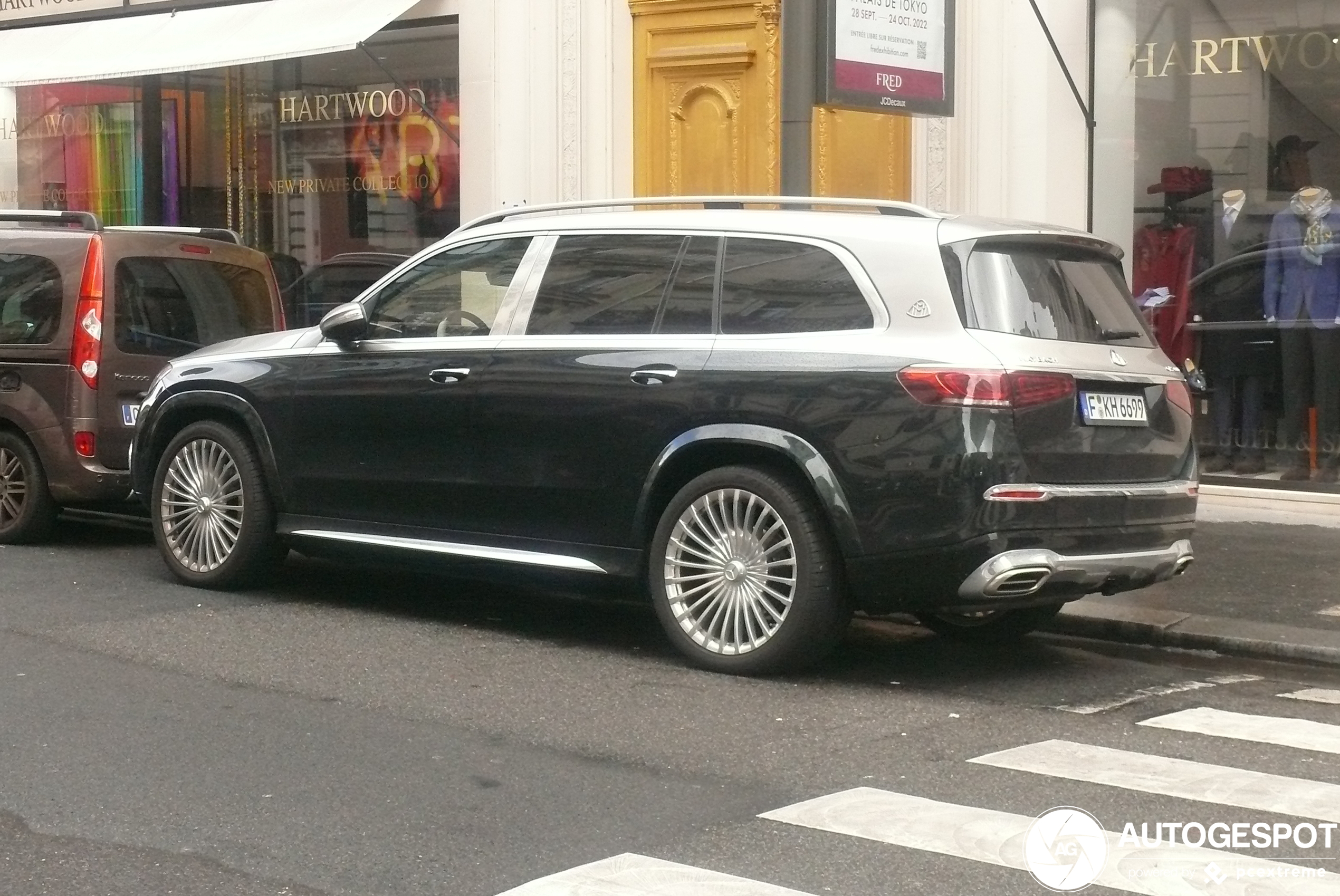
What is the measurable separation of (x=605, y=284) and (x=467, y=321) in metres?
0.77

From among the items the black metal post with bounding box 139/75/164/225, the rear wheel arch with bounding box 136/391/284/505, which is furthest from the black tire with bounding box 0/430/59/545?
the black metal post with bounding box 139/75/164/225

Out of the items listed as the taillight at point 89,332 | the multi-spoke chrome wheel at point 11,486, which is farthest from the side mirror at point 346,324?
the multi-spoke chrome wheel at point 11,486

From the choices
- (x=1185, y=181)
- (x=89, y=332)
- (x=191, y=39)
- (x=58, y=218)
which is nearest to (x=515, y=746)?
(x=89, y=332)

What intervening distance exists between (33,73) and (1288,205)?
11513mm

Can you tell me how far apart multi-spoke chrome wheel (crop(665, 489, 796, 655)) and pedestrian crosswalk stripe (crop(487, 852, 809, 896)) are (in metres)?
2.39

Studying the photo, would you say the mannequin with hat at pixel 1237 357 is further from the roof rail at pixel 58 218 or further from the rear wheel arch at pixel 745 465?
the roof rail at pixel 58 218

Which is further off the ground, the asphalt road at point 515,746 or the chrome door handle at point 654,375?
the chrome door handle at point 654,375

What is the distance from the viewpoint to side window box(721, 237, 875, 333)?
Result: 6.93 m

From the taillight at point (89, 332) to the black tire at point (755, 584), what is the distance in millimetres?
4322

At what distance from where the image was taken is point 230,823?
5027mm

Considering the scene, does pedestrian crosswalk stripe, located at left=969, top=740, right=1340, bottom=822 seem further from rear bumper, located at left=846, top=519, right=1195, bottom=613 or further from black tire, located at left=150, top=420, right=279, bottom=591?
black tire, located at left=150, top=420, right=279, bottom=591

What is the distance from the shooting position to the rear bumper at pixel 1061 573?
6.55 m

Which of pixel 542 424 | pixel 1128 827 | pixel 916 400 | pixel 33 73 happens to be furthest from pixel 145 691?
pixel 33 73

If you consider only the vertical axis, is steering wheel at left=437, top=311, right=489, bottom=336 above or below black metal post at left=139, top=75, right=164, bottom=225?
below
